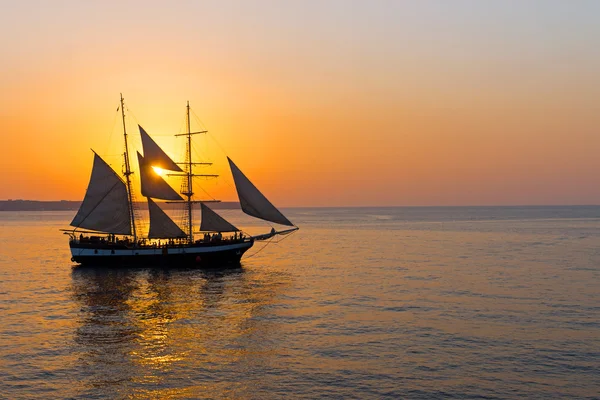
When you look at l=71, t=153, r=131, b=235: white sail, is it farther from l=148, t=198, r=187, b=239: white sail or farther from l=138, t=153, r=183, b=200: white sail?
l=148, t=198, r=187, b=239: white sail

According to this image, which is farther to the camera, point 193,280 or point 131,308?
point 193,280

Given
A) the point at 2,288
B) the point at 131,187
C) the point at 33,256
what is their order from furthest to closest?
the point at 33,256 < the point at 131,187 < the point at 2,288

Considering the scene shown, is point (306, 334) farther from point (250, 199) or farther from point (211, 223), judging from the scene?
point (211, 223)

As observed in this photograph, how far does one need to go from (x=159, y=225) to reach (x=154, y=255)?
147 inches

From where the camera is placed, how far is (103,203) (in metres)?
71.1

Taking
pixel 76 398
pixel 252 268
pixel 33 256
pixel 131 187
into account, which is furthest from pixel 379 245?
pixel 76 398

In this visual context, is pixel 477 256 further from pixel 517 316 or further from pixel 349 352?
pixel 349 352

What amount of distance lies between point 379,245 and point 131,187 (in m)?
46.9

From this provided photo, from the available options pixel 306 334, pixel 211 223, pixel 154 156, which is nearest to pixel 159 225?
pixel 211 223

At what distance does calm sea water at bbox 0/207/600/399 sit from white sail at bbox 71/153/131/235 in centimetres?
839

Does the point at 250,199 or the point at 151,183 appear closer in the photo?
the point at 250,199

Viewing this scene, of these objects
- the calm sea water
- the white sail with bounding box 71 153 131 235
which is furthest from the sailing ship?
the calm sea water

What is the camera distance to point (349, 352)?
2978 centimetres

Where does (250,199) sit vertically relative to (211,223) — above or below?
above
